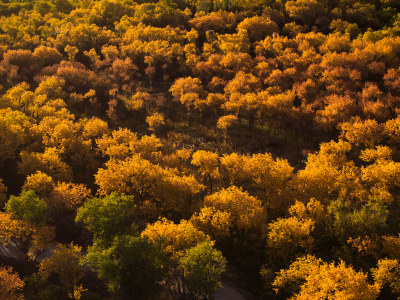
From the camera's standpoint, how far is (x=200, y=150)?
3081 inches

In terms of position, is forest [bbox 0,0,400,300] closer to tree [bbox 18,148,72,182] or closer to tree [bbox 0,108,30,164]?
tree [bbox 18,148,72,182]

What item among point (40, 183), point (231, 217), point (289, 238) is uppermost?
point (289, 238)

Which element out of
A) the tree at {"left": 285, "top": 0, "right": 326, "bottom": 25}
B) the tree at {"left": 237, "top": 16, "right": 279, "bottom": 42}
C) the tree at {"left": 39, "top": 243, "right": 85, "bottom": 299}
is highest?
the tree at {"left": 285, "top": 0, "right": 326, "bottom": 25}

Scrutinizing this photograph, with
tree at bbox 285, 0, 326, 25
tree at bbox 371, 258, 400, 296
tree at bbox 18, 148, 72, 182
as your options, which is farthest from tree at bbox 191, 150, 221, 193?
tree at bbox 285, 0, 326, 25

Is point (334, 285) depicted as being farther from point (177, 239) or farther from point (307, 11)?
point (307, 11)

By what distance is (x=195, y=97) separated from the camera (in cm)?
9988

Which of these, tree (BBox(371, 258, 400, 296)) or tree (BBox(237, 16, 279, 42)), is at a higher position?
tree (BBox(237, 16, 279, 42))

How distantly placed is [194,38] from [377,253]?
4340 inches

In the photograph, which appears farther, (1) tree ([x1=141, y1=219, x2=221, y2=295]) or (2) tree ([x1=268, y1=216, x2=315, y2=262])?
(2) tree ([x1=268, y1=216, x2=315, y2=262])

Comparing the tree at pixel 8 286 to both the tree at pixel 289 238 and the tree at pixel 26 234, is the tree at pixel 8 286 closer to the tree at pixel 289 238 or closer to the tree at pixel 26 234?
the tree at pixel 26 234

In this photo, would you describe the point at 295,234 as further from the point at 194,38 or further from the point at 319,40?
the point at 194,38

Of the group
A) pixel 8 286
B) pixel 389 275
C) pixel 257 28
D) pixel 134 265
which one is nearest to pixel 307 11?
pixel 257 28

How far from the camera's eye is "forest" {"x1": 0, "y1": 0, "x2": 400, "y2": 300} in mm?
46812

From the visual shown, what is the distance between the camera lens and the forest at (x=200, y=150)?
4681cm
